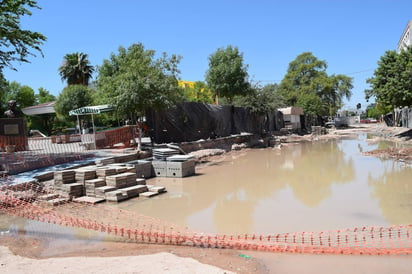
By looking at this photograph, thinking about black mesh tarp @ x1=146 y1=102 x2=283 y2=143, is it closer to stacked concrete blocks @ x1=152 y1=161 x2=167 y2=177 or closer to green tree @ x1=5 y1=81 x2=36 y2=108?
stacked concrete blocks @ x1=152 y1=161 x2=167 y2=177

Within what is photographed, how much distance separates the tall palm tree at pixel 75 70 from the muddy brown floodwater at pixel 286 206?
35070 mm

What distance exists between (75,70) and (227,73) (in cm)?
2644

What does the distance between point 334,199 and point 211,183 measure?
433 centimetres

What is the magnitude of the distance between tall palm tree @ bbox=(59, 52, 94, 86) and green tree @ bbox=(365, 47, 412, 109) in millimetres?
34742

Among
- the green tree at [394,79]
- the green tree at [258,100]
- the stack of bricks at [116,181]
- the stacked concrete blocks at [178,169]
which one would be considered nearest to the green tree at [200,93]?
the green tree at [258,100]

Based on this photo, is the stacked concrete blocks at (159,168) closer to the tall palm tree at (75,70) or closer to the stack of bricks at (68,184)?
the stack of bricks at (68,184)

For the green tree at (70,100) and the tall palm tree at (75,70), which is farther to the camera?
the tall palm tree at (75,70)

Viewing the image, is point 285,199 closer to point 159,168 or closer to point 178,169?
point 178,169

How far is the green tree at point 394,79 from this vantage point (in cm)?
2150

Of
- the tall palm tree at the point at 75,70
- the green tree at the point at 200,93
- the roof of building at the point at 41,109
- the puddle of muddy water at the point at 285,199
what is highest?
the tall palm tree at the point at 75,70

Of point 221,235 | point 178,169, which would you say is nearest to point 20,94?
point 178,169

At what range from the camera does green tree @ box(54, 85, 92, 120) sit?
31.9 m

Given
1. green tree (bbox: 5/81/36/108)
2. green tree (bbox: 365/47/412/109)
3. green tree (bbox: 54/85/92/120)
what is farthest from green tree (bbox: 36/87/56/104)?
green tree (bbox: 365/47/412/109)

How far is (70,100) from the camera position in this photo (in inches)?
1253
